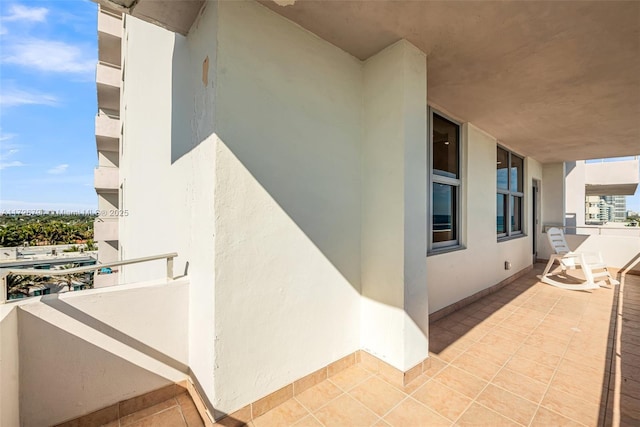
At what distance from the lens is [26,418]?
1.41 m

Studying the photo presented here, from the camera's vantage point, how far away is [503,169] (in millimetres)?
5000

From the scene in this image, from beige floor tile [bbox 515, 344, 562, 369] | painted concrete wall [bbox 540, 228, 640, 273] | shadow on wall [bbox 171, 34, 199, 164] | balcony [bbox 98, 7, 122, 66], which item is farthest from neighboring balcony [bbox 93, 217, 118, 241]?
painted concrete wall [bbox 540, 228, 640, 273]

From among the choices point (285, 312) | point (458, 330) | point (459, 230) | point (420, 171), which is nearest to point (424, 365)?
point (458, 330)

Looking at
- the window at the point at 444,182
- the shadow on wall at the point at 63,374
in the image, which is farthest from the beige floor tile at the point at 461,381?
the shadow on wall at the point at 63,374

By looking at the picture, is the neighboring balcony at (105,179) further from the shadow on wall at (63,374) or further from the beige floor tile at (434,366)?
the beige floor tile at (434,366)

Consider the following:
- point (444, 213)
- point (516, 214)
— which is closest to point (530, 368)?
point (444, 213)

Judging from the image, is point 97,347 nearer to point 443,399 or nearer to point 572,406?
point 443,399

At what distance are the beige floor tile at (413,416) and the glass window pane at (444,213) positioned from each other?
1.97m

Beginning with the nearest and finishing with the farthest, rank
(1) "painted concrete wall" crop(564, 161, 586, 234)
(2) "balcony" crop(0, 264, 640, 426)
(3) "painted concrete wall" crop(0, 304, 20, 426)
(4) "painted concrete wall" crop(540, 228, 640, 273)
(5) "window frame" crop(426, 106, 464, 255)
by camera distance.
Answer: (3) "painted concrete wall" crop(0, 304, 20, 426) < (2) "balcony" crop(0, 264, 640, 426) < (5) "window frame" crop(426, 106, 464, 255) < (4) "painted concrete wall" crop(540, 228, 640, 273) < (1) "painted concrete wall" crop(564, 161, 586, 234)

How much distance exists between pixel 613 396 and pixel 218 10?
12.4 ft

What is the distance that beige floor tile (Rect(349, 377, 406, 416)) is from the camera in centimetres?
175

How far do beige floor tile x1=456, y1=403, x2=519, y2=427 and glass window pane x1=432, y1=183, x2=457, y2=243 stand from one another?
1.85 metres

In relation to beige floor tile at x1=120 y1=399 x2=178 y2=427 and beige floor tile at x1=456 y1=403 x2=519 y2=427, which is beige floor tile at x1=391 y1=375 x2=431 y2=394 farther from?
beige floor tile at x1=120 y1=399 x2=178 y2=427

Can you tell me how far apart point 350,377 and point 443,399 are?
2.24ft
